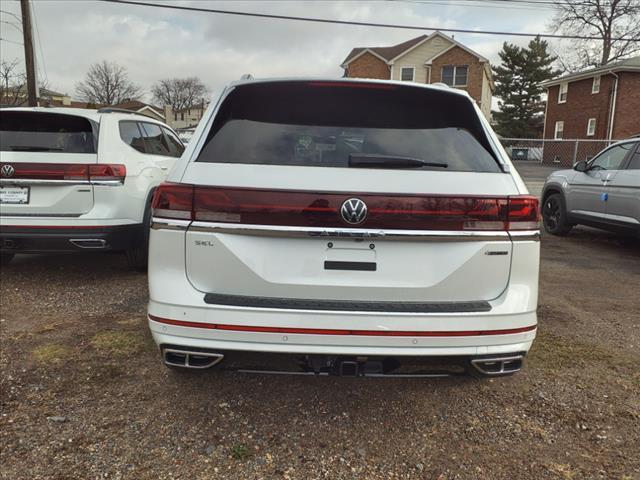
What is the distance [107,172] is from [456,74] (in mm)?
39208

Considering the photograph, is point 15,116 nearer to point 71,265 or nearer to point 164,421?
point 71,265

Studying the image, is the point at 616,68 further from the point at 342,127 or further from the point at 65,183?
the point at 342,127

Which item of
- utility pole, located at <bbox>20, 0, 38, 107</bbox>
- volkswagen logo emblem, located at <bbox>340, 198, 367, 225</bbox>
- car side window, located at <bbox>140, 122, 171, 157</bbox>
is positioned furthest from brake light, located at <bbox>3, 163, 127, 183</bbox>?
utility pole, located at <bbox>20, 0, 38, 107</bbox>

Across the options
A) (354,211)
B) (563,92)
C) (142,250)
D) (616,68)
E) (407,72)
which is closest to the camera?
(354,211)

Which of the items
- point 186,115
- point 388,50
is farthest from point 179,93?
point 388,50

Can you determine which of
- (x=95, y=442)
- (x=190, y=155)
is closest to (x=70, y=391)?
(x=95, y=442)

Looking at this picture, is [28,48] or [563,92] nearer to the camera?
[28,48]

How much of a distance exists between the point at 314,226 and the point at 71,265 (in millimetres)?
4885

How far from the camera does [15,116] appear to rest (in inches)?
195

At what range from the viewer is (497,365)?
7.95 feet

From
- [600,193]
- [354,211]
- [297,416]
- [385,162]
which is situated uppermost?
[385,162]

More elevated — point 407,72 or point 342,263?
point 407,72

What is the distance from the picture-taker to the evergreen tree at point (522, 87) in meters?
56.8

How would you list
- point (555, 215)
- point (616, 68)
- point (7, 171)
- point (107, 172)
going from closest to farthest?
point (7, 171) < point (107, 172) < point (555, 215) < point (616, 68)
